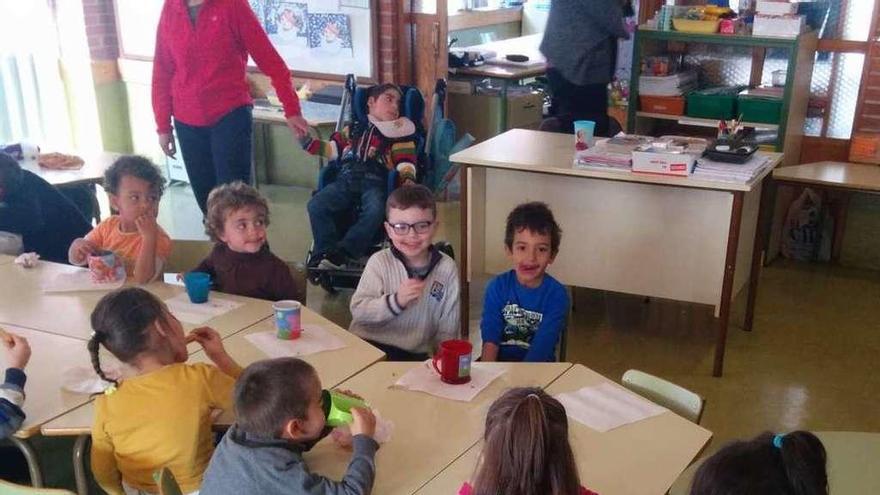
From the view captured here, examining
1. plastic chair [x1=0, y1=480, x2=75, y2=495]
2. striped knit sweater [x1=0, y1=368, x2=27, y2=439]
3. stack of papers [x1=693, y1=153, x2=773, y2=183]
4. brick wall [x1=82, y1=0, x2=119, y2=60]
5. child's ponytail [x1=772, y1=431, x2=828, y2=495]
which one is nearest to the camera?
child's ponytail [x1=772, y1=431, x2=828, y2=495]

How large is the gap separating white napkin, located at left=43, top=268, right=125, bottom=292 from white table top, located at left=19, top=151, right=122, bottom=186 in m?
1.23

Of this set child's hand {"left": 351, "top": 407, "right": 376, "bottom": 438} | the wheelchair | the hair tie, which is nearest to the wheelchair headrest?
the wheelchair

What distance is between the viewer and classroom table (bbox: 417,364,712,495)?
173 centimetres

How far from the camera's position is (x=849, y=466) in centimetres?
179

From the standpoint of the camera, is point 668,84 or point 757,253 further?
point 668,84

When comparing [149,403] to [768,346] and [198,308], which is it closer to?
[198,308]

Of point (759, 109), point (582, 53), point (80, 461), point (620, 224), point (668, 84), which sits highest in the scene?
point (582, 53)

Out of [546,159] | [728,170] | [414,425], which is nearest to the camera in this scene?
[414,425]

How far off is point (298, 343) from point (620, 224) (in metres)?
1.83

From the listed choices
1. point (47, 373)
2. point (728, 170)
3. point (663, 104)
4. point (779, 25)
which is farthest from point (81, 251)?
point (779, 25)

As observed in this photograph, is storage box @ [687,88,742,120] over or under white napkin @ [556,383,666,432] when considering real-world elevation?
over

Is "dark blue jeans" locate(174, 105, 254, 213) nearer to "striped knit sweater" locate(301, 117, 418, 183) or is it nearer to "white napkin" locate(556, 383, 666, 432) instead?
"striped knit sweater" locate(301, 117, 418, 183)

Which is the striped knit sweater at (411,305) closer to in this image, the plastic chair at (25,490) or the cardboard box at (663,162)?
the cardboard box at (663,162)

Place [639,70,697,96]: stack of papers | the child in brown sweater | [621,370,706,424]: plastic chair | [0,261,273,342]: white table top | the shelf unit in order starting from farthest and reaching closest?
[639,70,697,96]: stack of papers
the shelf unit
the child in brown sweater
[0,261,273,342]: white table top
[621,370,706,424]: plastic chair
